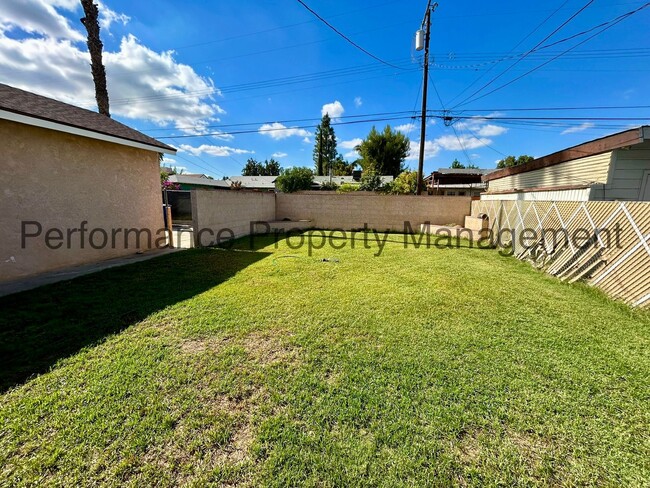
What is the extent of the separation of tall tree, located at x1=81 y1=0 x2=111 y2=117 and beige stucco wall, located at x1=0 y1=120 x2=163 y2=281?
435 centimetres

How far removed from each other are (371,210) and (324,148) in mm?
31261

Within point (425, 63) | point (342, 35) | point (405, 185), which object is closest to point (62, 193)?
point (342, 35)

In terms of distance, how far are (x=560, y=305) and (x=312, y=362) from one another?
413 centimetres

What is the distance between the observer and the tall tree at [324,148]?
3983cm

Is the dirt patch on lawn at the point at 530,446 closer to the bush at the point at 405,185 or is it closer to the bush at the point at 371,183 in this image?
the bush at the point at 405,185

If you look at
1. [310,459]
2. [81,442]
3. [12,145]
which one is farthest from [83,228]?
[310,459]

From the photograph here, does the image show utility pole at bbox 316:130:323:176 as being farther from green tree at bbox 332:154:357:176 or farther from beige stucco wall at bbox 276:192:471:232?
beige stucco wall at bbox 276:192:471:232

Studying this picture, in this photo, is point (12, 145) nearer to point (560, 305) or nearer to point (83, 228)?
point (83, 228)

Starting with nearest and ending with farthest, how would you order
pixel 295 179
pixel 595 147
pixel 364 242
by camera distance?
1. pixel 595 147
2. pixel 364 242
3. pixel 295 179

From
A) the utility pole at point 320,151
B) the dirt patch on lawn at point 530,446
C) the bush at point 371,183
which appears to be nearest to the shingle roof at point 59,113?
the dirt patch on lawn at point 530,446

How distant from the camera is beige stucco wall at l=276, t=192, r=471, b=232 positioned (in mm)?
11883

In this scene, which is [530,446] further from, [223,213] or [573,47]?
[573,47]

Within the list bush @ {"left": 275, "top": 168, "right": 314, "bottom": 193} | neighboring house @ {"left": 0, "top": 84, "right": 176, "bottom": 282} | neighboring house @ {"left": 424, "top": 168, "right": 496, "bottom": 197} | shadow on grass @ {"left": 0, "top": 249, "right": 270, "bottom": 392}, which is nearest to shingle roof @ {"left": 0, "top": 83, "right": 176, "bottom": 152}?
neighboring house @ {"left": 0, "top": 84, "right": 176, "bottom": 282}

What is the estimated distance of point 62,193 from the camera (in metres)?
5.14
